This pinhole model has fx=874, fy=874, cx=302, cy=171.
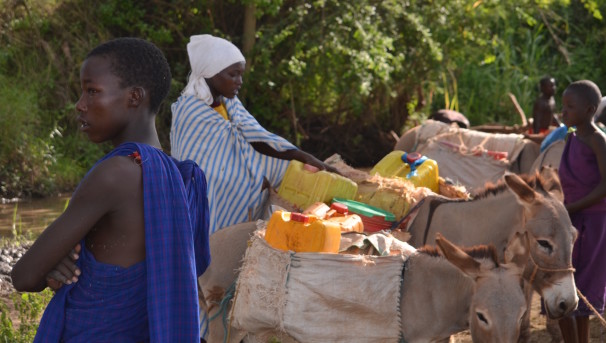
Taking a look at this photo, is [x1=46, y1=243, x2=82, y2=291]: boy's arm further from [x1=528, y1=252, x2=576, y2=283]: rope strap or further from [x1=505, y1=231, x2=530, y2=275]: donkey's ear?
[x1=528, y1=252, x2=576, y2=283]: rope strap

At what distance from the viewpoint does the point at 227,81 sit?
208 inches

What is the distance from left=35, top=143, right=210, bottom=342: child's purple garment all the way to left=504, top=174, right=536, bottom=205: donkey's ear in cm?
249

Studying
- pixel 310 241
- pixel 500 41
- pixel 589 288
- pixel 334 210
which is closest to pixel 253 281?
pixel 310 241

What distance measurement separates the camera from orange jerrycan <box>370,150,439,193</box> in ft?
17.8

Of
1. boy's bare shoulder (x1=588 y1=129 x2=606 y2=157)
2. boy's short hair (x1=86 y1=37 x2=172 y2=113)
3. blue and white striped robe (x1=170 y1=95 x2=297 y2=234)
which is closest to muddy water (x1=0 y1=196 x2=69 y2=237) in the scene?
blue and white striped robe (x1=170 y1=95 x2=297 y2=234)

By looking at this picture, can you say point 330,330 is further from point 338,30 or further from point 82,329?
point 338,30

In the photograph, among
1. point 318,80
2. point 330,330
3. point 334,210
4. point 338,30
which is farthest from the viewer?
point 318,80

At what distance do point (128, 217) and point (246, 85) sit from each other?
1091cm

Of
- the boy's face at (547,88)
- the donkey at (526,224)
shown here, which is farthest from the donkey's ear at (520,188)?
the boy's face at (547,88)

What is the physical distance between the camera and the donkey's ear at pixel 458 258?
3645 millimetres

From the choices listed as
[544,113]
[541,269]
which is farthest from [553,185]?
[544,113]

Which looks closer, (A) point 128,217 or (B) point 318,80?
(A) point 128,217

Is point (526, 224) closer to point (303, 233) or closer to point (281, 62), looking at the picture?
point (303, 233)

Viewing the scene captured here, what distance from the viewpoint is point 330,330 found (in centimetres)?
400
